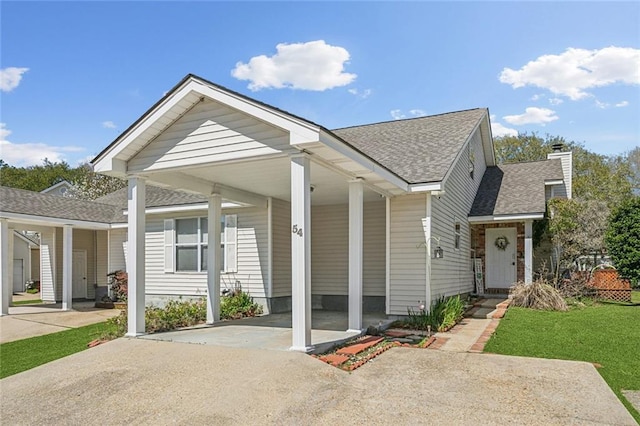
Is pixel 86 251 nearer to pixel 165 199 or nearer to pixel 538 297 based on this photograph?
pixel 165 199

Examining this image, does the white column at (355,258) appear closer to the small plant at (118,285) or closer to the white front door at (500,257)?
the white front door at (500,257)

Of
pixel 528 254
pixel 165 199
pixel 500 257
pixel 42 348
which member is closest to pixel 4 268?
pixel 165 199

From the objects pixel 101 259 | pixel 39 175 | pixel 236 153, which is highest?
pixel 39 175

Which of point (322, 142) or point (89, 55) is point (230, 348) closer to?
point (322, 142)

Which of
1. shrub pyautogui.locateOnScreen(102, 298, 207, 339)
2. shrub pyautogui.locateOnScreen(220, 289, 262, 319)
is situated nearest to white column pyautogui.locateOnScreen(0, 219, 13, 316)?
shrub pyautogui.locateOnScreen(102, 298, 207, 339)

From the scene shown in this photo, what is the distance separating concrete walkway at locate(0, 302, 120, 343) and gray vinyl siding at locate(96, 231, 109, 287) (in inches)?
85.8

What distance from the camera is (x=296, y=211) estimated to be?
21.0 feet

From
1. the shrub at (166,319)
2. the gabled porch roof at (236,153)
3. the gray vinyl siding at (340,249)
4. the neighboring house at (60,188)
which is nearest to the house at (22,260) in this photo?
the neighboring house at (60,188)

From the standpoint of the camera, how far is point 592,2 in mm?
10672

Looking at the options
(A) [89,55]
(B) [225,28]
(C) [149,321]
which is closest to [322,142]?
(C) [149,321]

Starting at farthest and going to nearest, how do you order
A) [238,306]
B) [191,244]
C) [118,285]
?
[118,285]
[191,244]
[238,306]

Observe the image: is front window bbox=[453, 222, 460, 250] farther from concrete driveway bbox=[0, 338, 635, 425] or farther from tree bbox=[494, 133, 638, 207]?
tree bbox=[494, 133, 638, 207]

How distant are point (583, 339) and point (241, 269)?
810cm

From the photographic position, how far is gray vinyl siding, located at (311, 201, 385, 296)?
460 inches
